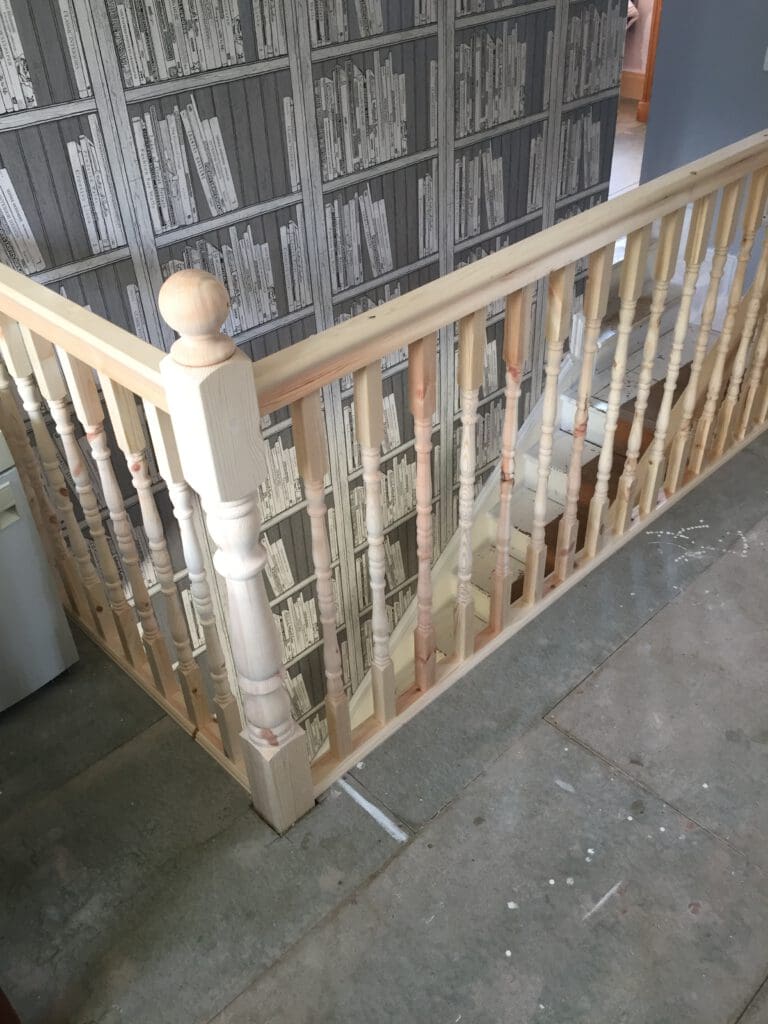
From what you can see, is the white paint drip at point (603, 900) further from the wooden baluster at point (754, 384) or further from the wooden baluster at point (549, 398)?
the wooden baluster at point (754, 384)

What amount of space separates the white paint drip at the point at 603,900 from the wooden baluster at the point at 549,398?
0.62 meters

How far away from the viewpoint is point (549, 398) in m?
1.62

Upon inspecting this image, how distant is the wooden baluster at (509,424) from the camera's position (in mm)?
1449

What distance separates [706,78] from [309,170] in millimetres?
2406

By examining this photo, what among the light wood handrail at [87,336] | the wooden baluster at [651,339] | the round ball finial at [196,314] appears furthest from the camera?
the wooden baluster at [651,339]

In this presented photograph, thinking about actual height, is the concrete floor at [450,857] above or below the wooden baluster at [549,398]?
below

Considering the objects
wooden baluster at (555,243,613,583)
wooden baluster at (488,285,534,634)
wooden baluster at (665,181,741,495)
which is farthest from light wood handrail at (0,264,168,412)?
wooden baluster at (665,181,741,495)

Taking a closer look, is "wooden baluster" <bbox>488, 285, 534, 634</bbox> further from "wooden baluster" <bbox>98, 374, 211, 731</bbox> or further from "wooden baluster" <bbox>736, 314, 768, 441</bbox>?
"wooden baluster" <bbox>736, 314, 768, 441</bbox>

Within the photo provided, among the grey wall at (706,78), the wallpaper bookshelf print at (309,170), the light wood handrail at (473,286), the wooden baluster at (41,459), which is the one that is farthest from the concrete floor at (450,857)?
the grey wall at (706,78)

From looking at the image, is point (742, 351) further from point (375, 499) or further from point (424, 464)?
point (375, 499)

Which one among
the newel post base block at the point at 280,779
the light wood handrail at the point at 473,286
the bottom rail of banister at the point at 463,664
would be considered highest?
the light wood handrail at the point at 473,286

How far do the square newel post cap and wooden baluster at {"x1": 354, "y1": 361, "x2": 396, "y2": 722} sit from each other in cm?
23

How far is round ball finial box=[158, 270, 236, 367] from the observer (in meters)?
0.95

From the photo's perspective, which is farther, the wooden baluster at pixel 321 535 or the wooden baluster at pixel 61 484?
the wooden baluster at pixel 61 484
